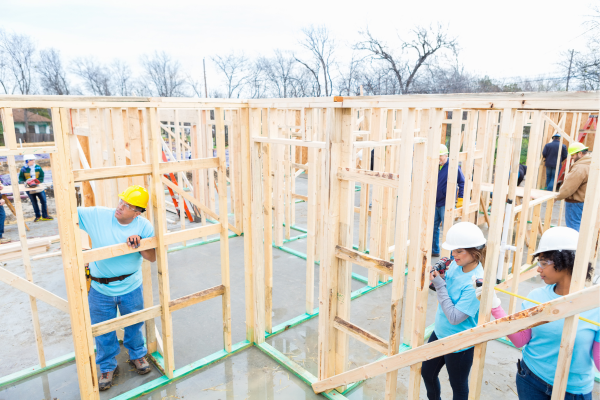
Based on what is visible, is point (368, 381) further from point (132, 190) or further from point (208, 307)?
point (132, 190)

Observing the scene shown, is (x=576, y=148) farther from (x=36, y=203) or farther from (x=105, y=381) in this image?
(x=36, y=203)

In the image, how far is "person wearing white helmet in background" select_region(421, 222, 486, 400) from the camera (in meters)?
2.56

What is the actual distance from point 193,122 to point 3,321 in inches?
200

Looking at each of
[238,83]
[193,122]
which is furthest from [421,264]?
[238,83]

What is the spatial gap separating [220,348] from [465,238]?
120 inches

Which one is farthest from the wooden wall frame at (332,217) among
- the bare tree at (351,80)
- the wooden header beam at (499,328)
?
the bare tree at (351,80)

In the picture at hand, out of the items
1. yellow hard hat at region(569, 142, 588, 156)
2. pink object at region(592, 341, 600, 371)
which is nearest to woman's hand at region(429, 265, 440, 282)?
pink object at region(592, 341, 600, 371)

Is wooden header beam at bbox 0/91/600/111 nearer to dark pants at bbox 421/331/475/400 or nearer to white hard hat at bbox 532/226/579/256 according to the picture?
white hard hat at bbox 532/226/579/256

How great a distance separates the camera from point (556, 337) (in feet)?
6.72

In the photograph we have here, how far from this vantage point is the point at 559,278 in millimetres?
2043

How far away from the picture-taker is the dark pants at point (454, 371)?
2729 mm

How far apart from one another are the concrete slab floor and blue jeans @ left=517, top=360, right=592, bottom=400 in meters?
1.39

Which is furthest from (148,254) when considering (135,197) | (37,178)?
(37,178)

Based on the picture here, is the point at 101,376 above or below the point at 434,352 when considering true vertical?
below
